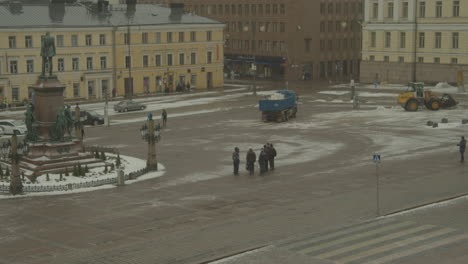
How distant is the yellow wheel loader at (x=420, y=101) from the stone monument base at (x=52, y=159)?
36109 mm

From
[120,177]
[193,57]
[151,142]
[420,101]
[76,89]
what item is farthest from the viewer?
[193,57]

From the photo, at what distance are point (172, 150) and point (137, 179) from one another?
10036 millimetres

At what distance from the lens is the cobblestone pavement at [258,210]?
2509 centimetres

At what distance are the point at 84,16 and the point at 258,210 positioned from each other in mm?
61132

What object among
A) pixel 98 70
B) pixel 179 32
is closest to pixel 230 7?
pixel 179 32

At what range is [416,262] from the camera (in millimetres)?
23391

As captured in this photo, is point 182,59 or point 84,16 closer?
point 84,16

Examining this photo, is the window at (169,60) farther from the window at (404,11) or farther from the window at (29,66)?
the window at (404,11)

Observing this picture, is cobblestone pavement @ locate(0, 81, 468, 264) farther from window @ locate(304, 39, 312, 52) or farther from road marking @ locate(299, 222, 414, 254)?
window @ locate(304, 39, 312, 52)

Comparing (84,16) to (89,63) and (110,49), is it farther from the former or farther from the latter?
(89,63)

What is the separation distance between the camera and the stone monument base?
38987 millimetres

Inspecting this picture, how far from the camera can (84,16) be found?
86875 millimetres

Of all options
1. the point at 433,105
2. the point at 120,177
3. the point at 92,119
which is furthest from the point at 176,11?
the point at 120,177

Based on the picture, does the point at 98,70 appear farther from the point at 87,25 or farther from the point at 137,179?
the point at 137,179
